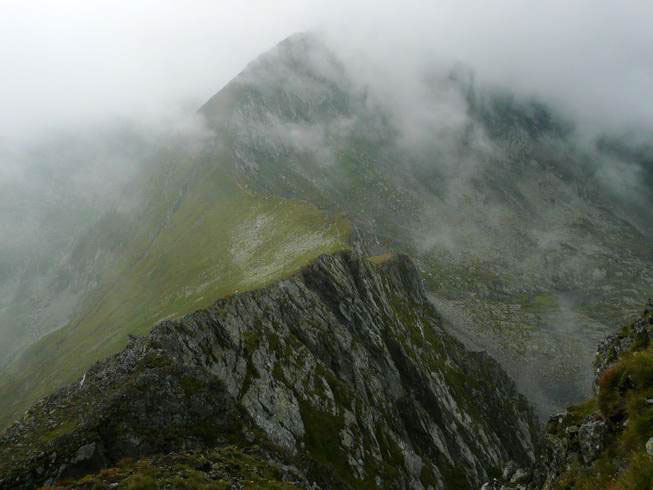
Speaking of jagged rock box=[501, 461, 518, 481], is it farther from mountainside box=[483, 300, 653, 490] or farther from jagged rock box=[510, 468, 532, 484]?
mountainside box=[483, 300, 653, 490]

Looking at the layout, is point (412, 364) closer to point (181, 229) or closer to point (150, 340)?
point (150, 340)

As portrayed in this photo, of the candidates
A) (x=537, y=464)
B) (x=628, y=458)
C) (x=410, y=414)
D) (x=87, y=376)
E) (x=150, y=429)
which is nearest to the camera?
(x=628, y=458)

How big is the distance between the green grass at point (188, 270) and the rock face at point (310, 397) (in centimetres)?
1599

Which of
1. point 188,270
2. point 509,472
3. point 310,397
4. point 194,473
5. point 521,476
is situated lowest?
point 194,473

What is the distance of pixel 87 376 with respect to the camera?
44.8 meters

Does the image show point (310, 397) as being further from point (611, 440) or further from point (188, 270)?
point (188, 270)

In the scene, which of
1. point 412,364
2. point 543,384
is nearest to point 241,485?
point 412,364

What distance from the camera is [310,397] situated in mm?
65188

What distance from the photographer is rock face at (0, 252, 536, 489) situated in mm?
35125

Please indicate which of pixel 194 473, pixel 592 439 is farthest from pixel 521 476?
pixel 194 473

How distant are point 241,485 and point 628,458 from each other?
21.1m

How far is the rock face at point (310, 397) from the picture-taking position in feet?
115

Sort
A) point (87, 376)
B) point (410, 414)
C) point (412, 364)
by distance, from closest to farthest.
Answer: point (87, 376), point (410, 414), point (412, 364)

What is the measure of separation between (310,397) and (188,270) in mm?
84352
